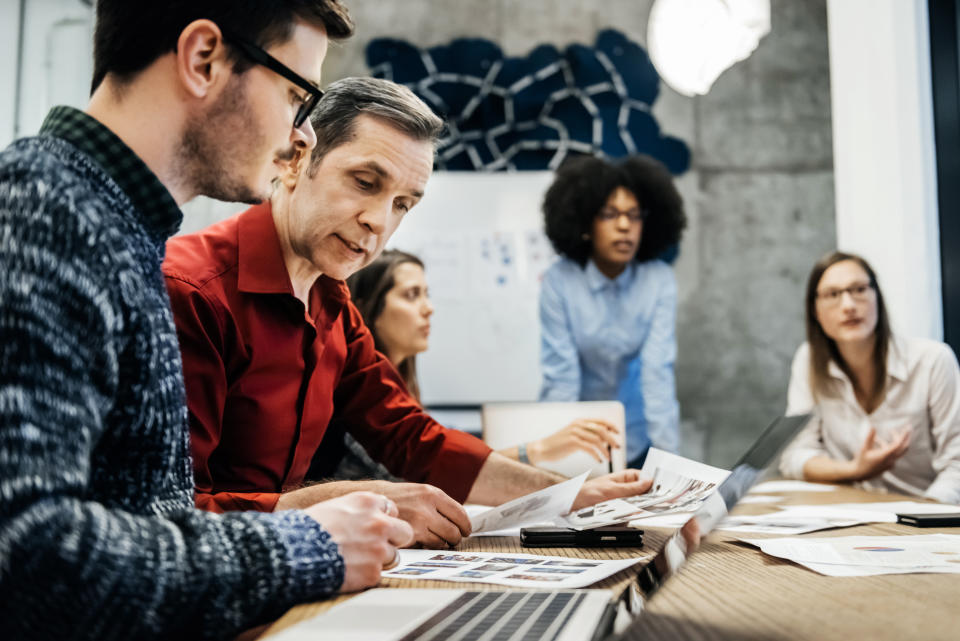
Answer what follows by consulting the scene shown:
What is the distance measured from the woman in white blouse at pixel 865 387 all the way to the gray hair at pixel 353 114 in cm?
149

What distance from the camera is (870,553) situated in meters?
1.01

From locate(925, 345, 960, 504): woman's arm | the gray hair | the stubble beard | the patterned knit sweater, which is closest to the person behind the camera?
the patterned knit sweater

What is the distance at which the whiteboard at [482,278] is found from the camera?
4.30 metres

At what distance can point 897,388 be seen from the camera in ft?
8.36

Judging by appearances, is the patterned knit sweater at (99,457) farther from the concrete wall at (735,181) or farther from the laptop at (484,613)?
the concrete wall at (735,181)

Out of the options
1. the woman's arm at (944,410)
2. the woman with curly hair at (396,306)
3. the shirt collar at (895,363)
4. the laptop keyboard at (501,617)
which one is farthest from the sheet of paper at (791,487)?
the laptop keyboard at (501,617)

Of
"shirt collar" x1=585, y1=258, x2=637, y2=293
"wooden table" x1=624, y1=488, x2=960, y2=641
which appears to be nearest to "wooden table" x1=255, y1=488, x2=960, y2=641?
"wooden table" x1=624, y1=488, x2=960, y2=641

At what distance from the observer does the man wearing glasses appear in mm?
549

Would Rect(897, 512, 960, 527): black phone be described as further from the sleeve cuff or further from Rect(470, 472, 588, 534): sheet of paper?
the sleeve cuff

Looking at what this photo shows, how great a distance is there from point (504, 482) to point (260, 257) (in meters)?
0.55

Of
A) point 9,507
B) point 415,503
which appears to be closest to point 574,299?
point 415,503

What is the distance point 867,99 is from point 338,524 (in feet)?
11.1

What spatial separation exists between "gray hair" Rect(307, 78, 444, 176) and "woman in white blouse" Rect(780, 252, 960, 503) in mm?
1487

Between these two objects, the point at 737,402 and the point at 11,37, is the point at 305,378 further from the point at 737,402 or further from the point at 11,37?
the point at 737,402
